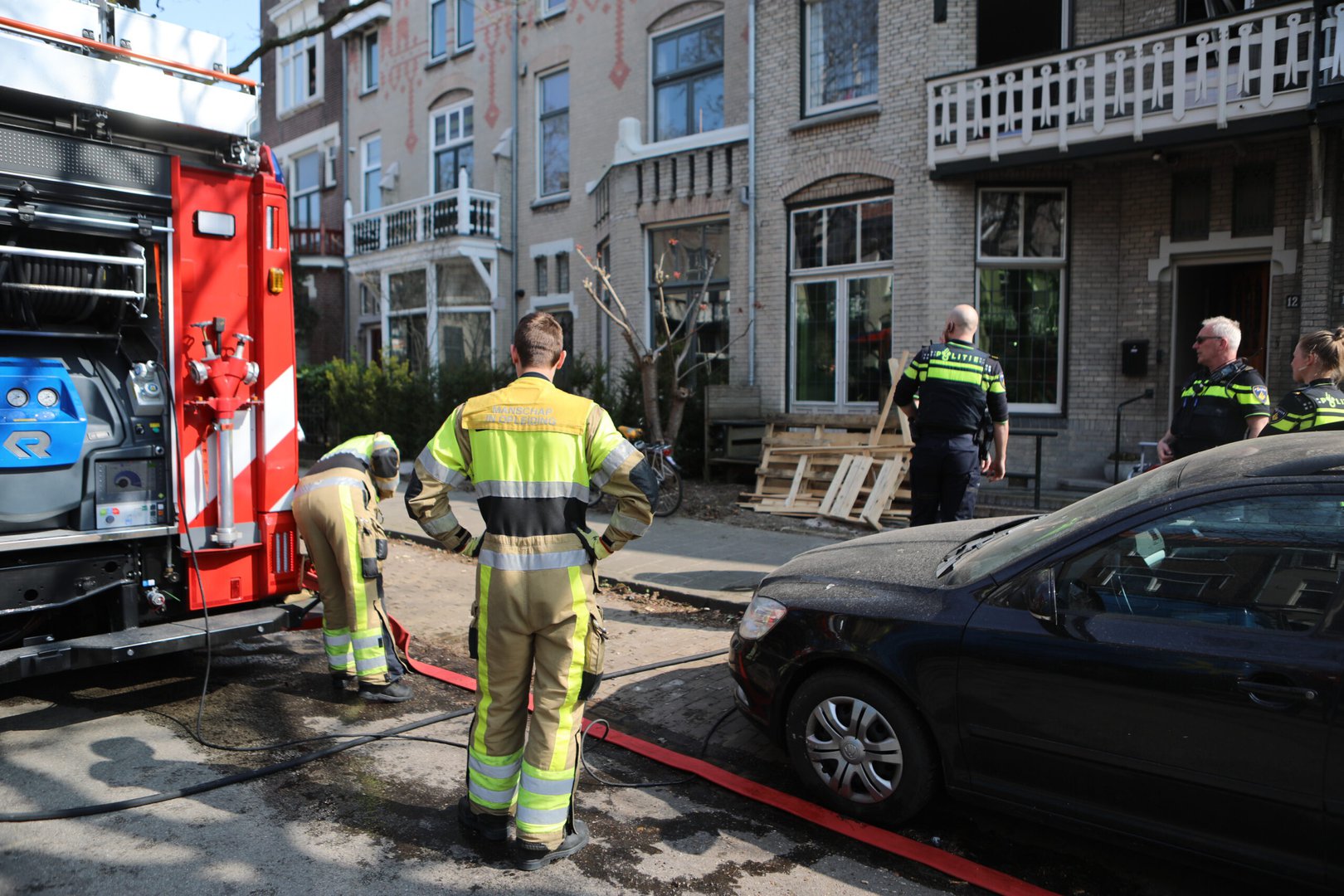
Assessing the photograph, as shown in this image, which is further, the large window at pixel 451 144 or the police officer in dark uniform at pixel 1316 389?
the large window at pixel 451 144

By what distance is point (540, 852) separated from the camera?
339 cm

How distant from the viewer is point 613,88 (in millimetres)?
16766

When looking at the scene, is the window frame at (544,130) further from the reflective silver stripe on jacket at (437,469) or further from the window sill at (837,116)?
the reflective silver stripe on jacket at (437,469)

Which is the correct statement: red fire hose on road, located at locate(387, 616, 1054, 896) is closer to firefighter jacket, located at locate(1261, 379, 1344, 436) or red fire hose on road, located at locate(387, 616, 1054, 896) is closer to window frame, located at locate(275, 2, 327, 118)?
firefighter jacket, located at locate(1261, 379, 1344, 436)

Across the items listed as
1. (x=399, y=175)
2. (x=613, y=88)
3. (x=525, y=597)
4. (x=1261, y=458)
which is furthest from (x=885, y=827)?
(x=399, y=175)

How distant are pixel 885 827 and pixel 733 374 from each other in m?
10.8

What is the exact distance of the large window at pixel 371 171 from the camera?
23031 millimetres

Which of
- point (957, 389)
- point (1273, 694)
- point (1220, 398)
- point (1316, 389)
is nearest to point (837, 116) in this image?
point (957, 389)

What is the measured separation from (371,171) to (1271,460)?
2305 cm

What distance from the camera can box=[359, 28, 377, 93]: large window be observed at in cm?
2291

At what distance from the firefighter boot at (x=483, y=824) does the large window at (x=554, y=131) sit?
51.9 ft

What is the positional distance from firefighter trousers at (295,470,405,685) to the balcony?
20.1 meters

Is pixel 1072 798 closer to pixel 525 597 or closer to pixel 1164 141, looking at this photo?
pixel 525 597

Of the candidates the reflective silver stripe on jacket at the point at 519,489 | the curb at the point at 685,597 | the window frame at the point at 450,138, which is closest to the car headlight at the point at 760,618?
the reflective silver stripe on jacket at the point at 519,489
